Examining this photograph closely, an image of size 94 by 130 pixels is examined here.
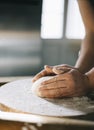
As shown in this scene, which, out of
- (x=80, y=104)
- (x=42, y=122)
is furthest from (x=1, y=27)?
(x=42, y=122)

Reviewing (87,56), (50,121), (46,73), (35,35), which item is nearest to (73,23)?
(35,35)

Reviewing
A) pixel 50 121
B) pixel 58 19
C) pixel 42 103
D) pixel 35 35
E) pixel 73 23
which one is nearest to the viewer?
pixel 50 121

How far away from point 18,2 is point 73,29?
1387mm

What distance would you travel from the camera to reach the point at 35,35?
17.3ft

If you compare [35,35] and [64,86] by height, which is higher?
[64,86]

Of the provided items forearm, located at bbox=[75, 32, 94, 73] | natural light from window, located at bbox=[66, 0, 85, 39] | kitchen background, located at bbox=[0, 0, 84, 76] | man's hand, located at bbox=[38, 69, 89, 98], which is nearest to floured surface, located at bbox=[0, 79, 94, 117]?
man's hand, located at bbox=[38, 69, 89, 98]

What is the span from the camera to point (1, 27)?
511cm

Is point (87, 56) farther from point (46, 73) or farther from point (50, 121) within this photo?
point (50, 121)

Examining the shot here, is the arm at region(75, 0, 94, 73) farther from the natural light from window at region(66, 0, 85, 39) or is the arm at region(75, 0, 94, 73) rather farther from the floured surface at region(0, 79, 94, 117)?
the natural light from window at region(66, 0, 85, 39)

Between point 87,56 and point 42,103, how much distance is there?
42cm

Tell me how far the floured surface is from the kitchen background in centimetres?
389

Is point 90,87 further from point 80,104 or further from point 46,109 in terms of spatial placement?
point 46,109

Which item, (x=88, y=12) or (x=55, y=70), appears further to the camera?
(x=88, y=12)

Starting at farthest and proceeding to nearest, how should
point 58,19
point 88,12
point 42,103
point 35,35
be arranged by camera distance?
point 58,19 < point 35,35 < point 88,12 < point 42,103
